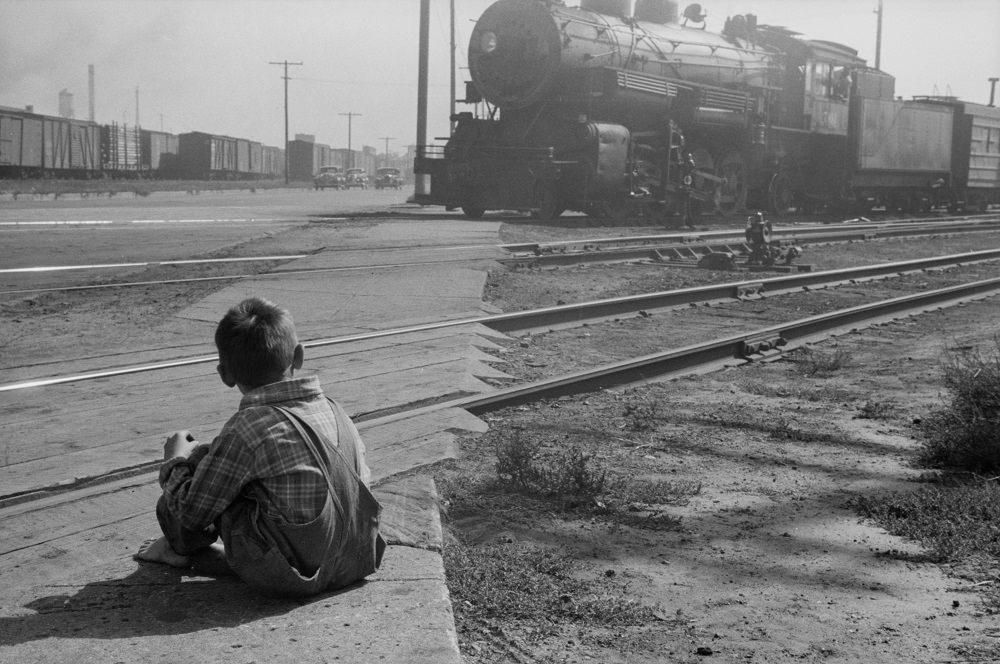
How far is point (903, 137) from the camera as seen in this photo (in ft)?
94.0

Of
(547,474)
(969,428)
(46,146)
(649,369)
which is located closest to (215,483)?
(547,474)

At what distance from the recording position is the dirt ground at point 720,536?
9.58 ft

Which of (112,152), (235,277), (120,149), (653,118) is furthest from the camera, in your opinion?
(120,149)

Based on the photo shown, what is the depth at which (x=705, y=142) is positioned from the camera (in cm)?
2344

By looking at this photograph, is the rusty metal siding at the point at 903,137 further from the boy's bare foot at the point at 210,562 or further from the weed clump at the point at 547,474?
the boy's bare foot at the point at 210,562

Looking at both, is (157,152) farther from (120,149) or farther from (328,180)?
(328,180)

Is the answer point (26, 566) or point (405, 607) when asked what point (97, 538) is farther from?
point (405, 607)

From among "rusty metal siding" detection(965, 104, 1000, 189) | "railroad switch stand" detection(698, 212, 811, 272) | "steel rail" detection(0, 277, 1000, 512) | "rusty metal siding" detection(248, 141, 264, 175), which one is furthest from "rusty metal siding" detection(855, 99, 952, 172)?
"rusty metal siding" detection(248, 141, 264, 175)

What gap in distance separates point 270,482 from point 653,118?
1953 centimetres

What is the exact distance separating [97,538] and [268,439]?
2.88 feet

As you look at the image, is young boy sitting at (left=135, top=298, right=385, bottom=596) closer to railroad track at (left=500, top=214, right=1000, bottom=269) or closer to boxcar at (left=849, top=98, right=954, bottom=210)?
railroad track at (left=500, top=214, right=1000, bottom=269)

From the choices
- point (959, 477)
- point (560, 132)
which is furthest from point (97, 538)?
point (560, 132)

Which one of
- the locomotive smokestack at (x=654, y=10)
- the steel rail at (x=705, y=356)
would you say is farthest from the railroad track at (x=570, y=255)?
the locomotive smokestack at (x=654, y=10)

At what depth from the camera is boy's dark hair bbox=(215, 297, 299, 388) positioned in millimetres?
2838
